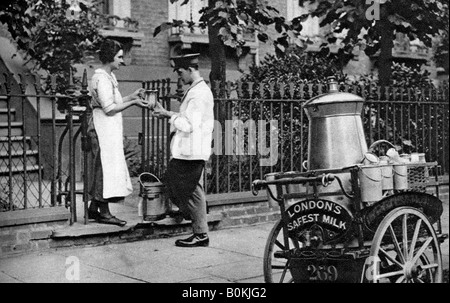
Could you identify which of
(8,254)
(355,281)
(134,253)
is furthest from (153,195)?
(355,281)

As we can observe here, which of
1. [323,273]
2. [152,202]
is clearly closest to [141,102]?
[152,202]

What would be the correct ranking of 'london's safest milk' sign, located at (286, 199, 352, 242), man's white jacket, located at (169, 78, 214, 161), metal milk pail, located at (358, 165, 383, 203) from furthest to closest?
man's white jacket, located at (169, 78, 214, 161) < metal milk pail, located at (358, 165, 383, 203) < 'london's safest milk' sign, located at (286, 199, 352, 242)

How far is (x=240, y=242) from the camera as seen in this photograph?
24.8ft

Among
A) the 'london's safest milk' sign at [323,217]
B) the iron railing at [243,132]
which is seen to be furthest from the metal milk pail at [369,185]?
the iron railing at [243,132]

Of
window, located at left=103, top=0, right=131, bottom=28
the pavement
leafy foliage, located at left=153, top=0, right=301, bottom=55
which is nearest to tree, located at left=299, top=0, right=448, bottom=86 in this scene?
leafy foliage, located at left=153, top=0, right=301, bottom=55

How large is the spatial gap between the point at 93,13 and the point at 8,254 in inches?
203

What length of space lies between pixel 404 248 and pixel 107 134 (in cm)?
342

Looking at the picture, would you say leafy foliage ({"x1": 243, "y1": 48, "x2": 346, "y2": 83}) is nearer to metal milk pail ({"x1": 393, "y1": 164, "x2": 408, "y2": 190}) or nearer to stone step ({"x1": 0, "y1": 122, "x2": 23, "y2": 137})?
stone step ({"x1": 0, "y1": 122, "x2": 23, "y2": 137})

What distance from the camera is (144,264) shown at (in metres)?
6.43

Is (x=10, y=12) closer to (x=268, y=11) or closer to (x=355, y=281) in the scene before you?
(x=268, y=11)

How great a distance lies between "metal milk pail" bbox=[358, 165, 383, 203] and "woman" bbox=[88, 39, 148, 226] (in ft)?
9.41

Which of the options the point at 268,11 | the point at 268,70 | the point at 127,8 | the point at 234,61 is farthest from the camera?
the point at 234,61

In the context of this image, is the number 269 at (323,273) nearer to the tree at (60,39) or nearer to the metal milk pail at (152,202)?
the metal milk pail at (152,202)

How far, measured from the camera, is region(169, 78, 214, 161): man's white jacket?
22.6 ft
